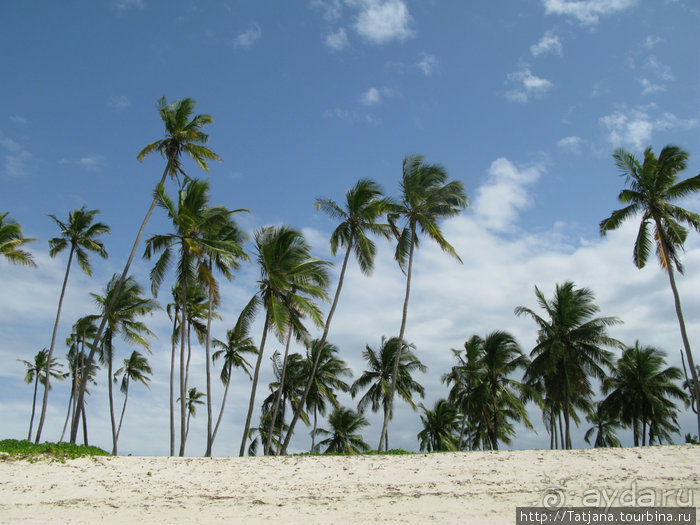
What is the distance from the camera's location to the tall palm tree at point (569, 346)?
2659cm

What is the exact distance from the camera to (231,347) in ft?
110

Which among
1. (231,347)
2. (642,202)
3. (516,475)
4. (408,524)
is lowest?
(408,524)

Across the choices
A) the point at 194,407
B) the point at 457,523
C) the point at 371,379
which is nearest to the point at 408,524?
the point at 457,523

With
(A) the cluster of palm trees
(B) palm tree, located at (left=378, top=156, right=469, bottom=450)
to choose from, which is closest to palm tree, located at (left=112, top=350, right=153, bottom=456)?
(A) the cluster of palm trees

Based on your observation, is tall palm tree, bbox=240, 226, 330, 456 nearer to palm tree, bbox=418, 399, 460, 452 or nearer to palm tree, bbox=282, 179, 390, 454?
palm tree, bbox=282, 179, 390, 454

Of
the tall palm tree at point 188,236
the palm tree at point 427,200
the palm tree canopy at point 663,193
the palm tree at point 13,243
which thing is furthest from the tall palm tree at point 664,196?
the palm tree at point 13,243

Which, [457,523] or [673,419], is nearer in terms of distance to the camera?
[457,523]

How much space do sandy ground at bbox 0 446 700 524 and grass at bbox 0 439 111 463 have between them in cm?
52

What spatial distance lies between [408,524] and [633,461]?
6.91 metres

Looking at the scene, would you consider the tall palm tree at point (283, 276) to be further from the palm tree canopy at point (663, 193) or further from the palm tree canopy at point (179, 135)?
the palm tree canopy at point (663, 193)

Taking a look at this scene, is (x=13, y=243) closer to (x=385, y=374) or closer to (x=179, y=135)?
(x=179, y=135)

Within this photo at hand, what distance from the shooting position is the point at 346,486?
1125 centimetres

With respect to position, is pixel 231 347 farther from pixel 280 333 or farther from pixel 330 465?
pixel 330 465

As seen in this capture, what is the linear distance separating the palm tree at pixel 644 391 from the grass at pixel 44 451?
28.8m
